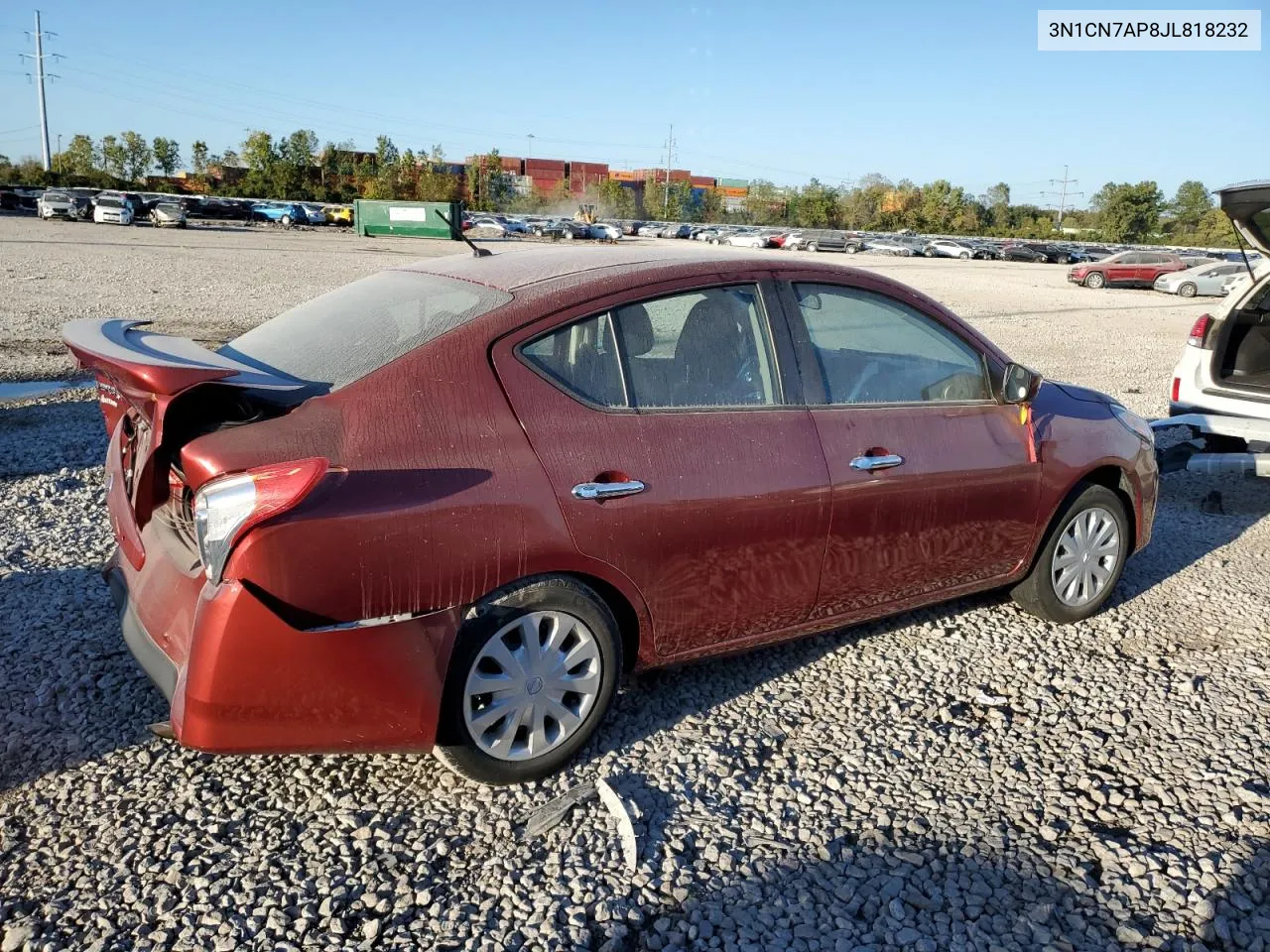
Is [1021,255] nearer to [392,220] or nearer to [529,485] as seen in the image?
[392,220]

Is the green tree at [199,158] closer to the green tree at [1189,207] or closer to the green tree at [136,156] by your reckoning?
the green tree at [136,156]

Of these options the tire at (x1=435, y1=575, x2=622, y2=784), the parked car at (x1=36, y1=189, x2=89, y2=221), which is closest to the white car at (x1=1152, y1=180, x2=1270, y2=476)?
the tire at (x1=435, y1=575, x2=622, y2=784)

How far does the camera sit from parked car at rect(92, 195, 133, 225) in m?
48.5

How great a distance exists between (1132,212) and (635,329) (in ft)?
325

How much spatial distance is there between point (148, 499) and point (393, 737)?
3.58 feet

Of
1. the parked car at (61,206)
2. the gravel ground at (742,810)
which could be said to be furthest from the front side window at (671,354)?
the parked car at (61,206)

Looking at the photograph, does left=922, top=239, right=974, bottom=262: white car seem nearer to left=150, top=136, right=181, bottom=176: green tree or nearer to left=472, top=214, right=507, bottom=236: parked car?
left=472, top=214, right=507, bottom=236: parked car

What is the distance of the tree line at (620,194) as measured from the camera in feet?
293

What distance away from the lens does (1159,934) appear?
8.68 feet

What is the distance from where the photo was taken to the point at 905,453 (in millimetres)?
3830

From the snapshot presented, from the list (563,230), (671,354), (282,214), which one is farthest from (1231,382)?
(282,214)

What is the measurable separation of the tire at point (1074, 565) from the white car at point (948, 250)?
59.2m

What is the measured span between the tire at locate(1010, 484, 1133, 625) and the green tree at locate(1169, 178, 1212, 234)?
10008 centimetres

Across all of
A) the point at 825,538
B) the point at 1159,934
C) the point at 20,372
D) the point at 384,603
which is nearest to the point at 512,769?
the point at 384,603
